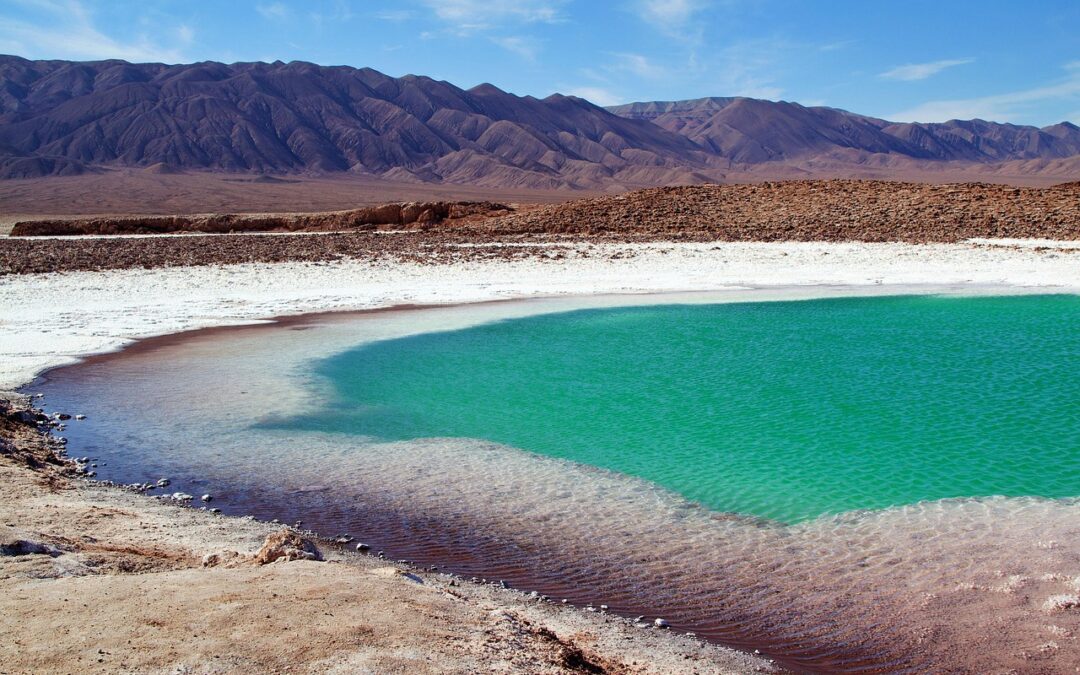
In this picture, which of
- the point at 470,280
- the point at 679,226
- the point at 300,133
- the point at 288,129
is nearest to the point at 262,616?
the point at 470,280

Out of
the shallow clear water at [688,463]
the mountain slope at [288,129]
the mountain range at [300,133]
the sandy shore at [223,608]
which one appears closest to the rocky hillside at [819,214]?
the shallow clear water at [688,463]

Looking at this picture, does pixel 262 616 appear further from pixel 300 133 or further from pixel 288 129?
pixel 288 129

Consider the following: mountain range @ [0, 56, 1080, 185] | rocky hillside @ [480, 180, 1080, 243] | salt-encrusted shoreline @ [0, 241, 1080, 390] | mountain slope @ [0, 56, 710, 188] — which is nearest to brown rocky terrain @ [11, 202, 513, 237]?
rocky hillside @ [480, 180, 1080, 243]

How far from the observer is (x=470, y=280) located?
22.7m

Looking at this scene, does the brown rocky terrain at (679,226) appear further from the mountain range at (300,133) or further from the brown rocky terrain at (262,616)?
the mountain range at (300,133)

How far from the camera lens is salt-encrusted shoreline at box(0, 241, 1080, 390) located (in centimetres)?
1706

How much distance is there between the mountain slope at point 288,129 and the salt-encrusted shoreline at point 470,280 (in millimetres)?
101398

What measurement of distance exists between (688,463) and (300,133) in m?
154

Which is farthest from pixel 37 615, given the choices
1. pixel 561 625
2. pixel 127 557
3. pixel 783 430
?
pixel 783 430

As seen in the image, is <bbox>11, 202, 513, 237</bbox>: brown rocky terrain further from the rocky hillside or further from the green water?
the green water

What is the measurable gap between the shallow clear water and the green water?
49 millimetres

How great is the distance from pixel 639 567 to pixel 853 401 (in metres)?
5.56

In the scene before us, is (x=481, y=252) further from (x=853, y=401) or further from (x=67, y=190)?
(x=67, y=190)

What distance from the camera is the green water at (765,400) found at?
26.1ft
